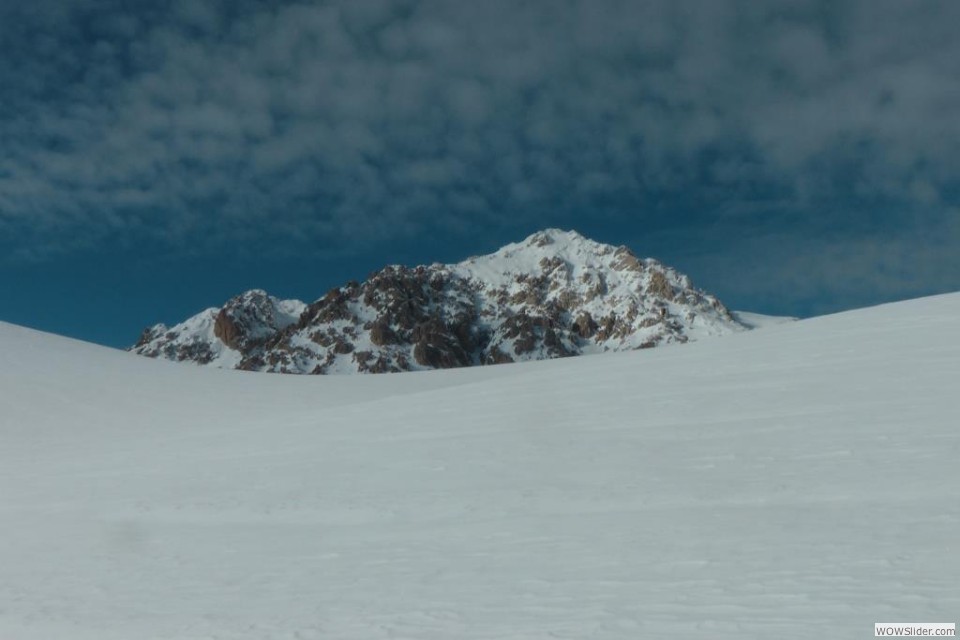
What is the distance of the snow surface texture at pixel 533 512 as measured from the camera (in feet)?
17.6

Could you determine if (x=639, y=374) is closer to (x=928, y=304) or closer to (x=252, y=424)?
(x=252, y=424)

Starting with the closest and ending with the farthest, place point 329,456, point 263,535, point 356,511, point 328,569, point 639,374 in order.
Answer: point 328,569, point 263,535, point 356,511, point 329,456, point 639,374

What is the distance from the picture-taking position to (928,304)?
21.9m

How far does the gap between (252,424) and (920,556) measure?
14599 millimetres

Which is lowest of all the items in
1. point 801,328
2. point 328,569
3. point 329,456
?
point 328,569

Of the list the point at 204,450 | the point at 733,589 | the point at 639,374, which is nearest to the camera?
the point at 733,589

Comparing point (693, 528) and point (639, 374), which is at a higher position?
point (639, 374)

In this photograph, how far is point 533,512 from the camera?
8.23m

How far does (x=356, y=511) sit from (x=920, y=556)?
573 centimetres

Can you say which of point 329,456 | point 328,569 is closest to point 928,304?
point 329,456

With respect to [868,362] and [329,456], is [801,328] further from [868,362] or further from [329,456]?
[329,456]

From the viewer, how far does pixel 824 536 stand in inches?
253

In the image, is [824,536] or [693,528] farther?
[693,528]

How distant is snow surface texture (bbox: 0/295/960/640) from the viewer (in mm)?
5352
